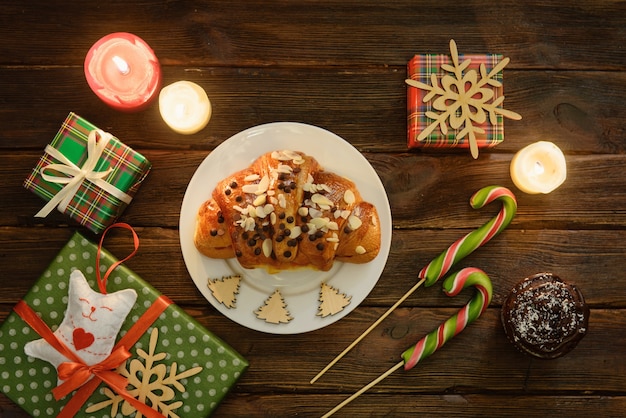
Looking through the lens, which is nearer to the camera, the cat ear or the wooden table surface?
the cat ear

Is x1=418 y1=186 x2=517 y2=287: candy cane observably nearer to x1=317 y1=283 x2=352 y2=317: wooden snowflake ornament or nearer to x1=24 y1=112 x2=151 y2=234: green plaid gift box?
x1=317 y1=283 x2=352 y2=317: wooden snowflake ornament

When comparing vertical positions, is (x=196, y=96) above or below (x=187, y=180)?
above

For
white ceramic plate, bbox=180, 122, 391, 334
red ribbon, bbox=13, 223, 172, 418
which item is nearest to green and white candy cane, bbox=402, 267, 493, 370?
white ceramic plate, bbox=180, 122, 391, 334

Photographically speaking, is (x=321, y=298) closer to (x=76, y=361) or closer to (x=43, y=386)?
(x=76, y=361)

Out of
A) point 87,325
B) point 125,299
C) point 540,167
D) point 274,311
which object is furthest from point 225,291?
point 540,167

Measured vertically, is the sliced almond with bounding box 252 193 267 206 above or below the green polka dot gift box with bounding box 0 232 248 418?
above

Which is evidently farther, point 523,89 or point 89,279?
point 523,89

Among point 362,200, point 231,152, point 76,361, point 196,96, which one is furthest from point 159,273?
point 362,200

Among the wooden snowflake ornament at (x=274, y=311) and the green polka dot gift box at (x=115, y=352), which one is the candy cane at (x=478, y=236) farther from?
the green polka dot gift box at (x=115, y=352)
